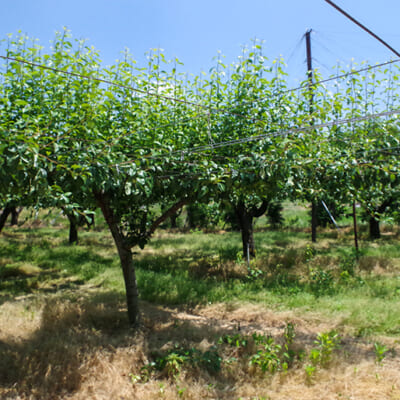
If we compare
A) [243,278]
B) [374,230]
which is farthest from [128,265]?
[374,230]

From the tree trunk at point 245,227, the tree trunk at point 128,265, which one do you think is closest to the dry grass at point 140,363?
the tree trunk at point 128,265

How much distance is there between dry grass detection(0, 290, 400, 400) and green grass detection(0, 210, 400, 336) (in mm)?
1119

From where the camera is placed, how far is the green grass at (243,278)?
8645mm

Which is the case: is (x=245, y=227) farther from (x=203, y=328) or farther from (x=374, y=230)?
(x=374, y=230)

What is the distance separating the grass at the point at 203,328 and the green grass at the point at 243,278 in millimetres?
58

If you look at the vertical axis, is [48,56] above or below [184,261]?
above

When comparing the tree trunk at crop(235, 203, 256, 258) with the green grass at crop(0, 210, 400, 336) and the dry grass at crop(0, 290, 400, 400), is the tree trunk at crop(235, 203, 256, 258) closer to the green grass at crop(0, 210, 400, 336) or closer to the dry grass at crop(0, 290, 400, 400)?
the green grass at crop(0, 210, 400, 336)

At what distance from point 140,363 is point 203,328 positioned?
6.08 feet

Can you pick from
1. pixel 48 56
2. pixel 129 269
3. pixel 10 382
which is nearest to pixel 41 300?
pixel 129 269

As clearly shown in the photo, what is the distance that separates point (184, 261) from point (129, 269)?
25.5 feet

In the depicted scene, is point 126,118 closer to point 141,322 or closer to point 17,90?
point 17,90

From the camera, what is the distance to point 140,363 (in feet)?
19.4

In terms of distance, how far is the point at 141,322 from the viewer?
7.63 meters

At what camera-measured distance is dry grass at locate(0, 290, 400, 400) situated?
16.5 ft
